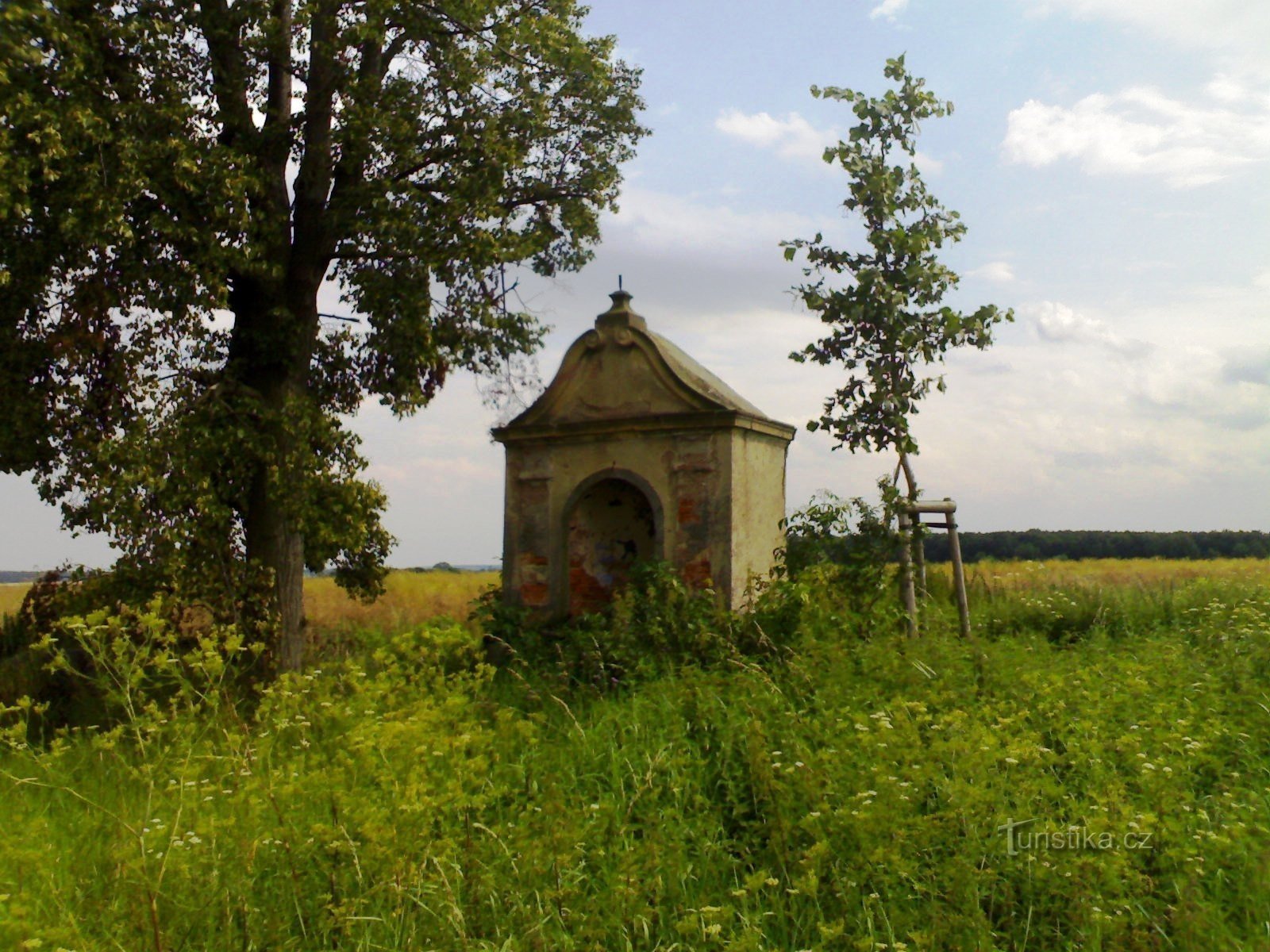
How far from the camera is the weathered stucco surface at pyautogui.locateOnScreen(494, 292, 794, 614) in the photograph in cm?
1094

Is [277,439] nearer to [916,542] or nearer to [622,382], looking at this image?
[622,382]

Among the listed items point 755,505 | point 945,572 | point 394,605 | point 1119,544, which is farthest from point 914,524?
point 1119,544

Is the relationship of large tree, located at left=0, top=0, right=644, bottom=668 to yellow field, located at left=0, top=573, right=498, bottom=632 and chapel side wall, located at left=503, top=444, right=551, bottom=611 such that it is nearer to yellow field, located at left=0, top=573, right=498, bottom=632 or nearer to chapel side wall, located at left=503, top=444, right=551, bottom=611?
chapel side wall, located at left=503, top=444, right=551, bottom=611

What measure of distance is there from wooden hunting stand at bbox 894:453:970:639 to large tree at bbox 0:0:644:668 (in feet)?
15.4

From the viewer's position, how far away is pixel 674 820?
6.03m

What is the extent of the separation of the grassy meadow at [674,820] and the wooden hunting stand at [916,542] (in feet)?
7.89

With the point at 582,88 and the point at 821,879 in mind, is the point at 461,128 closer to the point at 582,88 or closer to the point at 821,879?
the point at 582,88

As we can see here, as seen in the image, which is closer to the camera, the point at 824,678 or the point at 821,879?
the point at 821,879

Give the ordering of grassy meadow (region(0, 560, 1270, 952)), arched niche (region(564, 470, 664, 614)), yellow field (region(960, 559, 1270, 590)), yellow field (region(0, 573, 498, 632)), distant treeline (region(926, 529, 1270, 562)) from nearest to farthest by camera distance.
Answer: grassy meadow (region(0, 560, 1270, 952)), arched niche (region(564, 470, 664, 614)), yellow field (region(960, 559, 1270, 590)), yellow field (region(0, 573, 498, 632)), distant treeline (region(926, 529, 1270, 562))

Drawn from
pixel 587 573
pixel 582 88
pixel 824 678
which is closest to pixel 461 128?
pixel 582 88

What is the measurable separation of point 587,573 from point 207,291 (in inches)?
189

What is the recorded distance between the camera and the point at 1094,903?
494cm

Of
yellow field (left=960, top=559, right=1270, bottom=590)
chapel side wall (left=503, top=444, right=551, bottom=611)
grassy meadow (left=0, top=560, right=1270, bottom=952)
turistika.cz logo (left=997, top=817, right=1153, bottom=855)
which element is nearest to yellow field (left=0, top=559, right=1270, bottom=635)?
yellow field (left=960, top=559, right=1270, bottom=590)

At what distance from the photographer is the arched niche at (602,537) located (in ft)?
38.9
